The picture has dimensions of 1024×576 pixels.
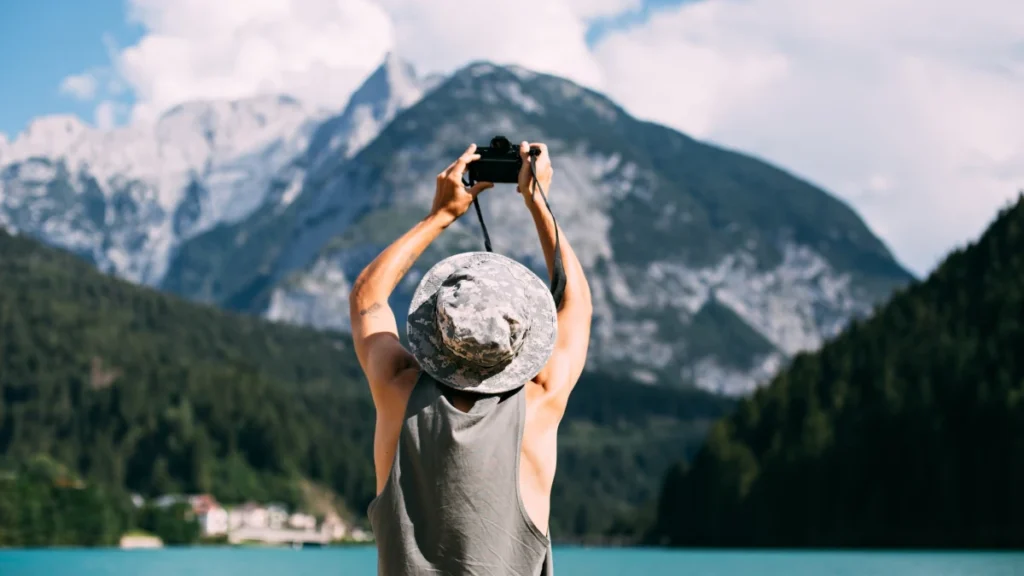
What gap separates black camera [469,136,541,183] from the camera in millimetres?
6344

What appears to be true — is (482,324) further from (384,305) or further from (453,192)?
(453,192)

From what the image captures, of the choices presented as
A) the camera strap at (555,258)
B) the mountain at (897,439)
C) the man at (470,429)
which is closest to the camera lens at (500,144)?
the camera strap at (555,258)

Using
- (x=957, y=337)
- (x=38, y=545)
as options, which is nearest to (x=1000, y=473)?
(x=957, y=337)

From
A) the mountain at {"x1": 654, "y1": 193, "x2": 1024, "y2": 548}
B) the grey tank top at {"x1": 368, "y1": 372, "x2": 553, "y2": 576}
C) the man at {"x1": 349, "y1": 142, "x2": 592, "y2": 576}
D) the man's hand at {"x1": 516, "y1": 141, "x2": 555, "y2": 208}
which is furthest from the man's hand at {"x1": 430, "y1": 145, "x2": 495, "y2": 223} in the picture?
the mountain at {"x1": 654, "y1": 193, "x2": 1024, "y2": 548}

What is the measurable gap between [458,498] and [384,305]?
33.9 inches

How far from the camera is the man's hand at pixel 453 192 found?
6203 millimetres

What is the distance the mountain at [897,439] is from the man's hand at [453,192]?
133705 millimetres

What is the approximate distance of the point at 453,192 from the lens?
20.4 ft

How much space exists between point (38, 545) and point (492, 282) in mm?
186534

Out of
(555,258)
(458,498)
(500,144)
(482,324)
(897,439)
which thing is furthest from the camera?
(897,439)

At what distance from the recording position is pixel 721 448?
18488 cm

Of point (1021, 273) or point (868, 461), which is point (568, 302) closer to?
point (868, 461)

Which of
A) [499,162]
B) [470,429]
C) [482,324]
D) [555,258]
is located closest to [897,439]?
[499,162]

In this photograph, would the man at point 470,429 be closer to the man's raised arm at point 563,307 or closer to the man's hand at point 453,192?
the man's raised arm at point 563,307
